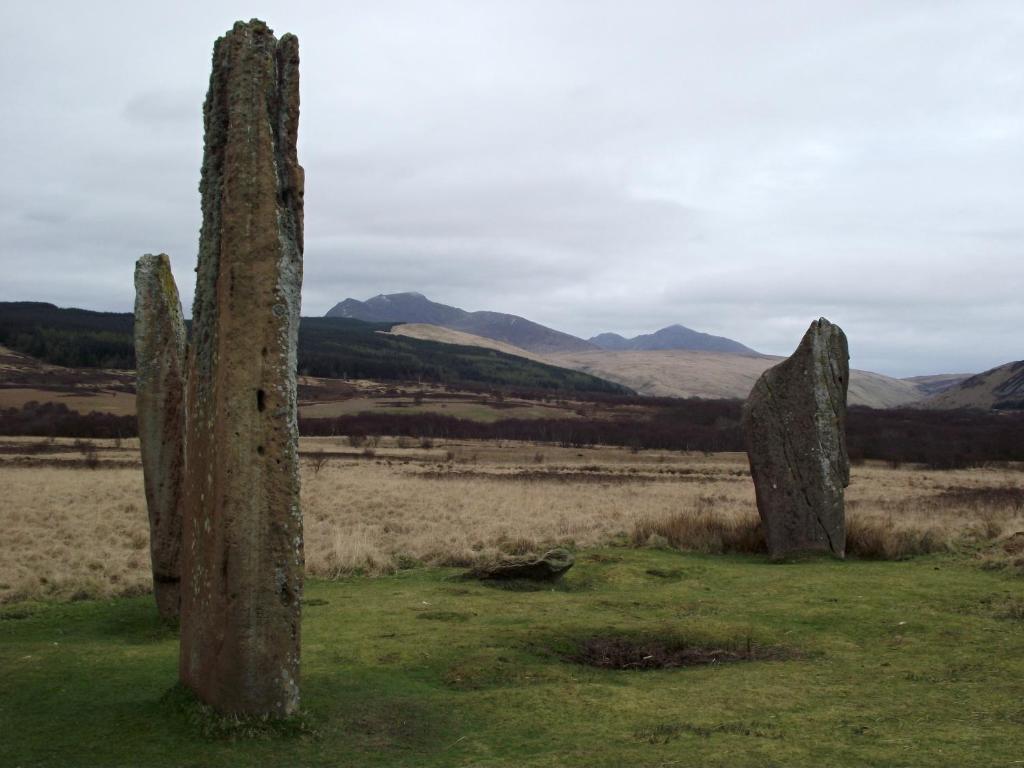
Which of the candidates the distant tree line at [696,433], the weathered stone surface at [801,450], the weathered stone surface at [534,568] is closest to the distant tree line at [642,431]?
the distant tree line at [696,433]

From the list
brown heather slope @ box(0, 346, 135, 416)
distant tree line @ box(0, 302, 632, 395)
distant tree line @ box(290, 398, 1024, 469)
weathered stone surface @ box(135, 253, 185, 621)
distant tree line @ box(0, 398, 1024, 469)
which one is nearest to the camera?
weathered stone surface @ box(135, 253, 185, 621)

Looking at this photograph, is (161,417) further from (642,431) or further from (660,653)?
(642,431)

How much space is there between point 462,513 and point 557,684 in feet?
54.7

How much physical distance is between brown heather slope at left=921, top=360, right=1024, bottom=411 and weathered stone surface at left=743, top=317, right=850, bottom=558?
143132 millimetres

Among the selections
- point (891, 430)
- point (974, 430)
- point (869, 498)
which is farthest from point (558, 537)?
point (974, 430)

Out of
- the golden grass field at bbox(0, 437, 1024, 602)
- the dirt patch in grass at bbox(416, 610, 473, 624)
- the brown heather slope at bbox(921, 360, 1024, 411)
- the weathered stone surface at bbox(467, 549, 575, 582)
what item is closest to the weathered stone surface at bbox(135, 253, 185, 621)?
the dirt patch in grass at bbox(416, 610, 473, 624)

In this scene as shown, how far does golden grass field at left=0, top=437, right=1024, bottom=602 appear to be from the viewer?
15.7 meters

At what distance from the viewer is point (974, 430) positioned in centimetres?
7294

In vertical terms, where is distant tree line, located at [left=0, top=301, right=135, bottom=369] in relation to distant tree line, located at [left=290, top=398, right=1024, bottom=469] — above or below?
above

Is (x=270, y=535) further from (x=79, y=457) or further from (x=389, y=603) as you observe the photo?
(x=79, y=457)

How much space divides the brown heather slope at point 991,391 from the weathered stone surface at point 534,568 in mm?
148400

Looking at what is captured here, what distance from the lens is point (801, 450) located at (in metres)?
16.2

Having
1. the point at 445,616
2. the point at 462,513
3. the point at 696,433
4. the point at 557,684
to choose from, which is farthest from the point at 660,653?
the point at 696,433

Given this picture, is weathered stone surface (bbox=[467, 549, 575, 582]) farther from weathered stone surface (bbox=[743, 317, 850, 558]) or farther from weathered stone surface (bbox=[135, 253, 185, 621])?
weathered stone surface (bbox=[135, 253, 185, 621])
